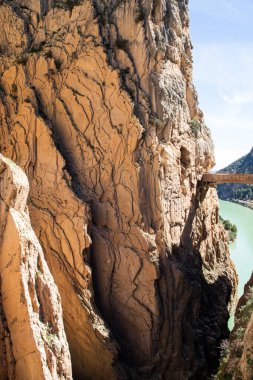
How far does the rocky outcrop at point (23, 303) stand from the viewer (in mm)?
8766

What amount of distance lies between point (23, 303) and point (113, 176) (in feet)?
36.0

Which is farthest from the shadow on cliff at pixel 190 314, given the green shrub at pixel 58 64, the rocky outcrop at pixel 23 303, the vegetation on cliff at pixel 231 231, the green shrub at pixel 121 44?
the vegetation on cliff at pixel 231 231

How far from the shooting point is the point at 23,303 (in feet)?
29.0

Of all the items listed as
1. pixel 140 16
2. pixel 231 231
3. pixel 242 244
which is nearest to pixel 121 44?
pixel 140 16

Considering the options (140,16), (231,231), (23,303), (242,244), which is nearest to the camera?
(23,303)

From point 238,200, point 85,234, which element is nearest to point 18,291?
point 85,234

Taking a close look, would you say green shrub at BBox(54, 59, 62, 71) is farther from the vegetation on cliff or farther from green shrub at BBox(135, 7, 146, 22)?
the vegetation on cliff

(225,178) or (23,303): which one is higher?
(225,178)

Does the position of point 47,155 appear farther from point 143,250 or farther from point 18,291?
point 18,291

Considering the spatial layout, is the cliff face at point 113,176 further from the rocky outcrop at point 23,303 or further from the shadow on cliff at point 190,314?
the rocky outcrop at point 23,303

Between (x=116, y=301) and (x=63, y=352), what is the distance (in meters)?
9.01

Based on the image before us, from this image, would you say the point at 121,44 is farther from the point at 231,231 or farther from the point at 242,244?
the point at 231,231

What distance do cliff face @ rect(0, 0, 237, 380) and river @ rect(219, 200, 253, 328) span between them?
21.2 feet

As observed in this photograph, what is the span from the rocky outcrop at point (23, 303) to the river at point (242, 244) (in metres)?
16.7
